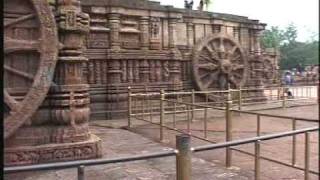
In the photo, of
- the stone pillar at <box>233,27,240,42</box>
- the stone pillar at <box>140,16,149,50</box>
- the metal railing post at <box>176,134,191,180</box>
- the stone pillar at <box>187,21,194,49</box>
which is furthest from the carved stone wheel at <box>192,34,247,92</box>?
the metal railing post at <box>176,134,191,180</box>

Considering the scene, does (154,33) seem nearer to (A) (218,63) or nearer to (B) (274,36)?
(A) (218,63)

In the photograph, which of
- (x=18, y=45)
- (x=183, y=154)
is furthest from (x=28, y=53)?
(x=183, y=154)

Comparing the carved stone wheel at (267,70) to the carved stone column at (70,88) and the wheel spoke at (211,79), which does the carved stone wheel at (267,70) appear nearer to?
the wheel spoke at (211,79)

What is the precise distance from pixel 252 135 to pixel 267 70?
10.4m

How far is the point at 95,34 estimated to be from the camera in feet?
40.2

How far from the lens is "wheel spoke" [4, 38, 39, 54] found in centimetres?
598

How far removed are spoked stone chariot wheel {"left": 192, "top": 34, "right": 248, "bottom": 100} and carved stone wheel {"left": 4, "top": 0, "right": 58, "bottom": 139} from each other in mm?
8706

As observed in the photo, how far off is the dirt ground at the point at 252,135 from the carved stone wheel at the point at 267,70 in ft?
11.3

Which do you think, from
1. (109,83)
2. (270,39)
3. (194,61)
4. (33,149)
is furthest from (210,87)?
(270,39)

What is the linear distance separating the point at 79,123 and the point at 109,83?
6001mm

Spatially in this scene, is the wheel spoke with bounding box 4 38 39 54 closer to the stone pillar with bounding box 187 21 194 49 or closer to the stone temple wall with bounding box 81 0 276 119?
the stone temple wall with bounding box 81 0 276 119

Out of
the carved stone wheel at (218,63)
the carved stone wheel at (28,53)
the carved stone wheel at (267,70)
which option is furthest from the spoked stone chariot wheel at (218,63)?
the carved stone wheel at (28,53)

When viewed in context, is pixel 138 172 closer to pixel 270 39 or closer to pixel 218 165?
pixel 218 165

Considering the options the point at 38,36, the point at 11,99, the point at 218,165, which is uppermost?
the point at 38,36
